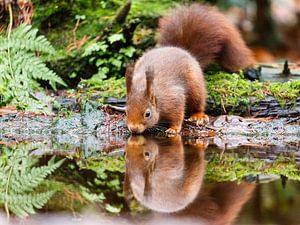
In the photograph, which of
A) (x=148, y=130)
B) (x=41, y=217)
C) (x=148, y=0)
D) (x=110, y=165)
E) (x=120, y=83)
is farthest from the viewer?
(x=148, y=0)

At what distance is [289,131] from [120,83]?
151 centimetres

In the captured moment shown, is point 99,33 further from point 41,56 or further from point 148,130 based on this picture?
point 148,130

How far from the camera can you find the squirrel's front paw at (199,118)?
5.05 m

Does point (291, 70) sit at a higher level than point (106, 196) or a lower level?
lower

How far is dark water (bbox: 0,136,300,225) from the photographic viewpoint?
249 cm

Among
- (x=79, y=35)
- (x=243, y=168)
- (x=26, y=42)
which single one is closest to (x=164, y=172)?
(x=243, y=168)

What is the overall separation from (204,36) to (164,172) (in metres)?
2.55

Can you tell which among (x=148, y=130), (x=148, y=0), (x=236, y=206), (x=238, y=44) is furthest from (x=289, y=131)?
(x=148, y=0)

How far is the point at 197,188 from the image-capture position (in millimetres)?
2953

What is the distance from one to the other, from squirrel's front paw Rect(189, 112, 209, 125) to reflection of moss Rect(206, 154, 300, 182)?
1.23 metres

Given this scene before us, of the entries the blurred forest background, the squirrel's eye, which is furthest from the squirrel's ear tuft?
the blurred forest background

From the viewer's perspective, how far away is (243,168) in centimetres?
348

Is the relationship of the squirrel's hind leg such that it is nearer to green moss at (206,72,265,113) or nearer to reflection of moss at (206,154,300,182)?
green moss at (206,72,265,113)

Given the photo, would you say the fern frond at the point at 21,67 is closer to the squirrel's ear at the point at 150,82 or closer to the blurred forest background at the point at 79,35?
the blurred forest background at the point at 79,35
